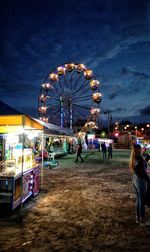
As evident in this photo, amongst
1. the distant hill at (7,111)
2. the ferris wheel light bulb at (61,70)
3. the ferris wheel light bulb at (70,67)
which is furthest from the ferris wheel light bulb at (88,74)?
the distant hill at (7,111)

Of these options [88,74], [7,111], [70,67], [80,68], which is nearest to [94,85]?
[88,74]

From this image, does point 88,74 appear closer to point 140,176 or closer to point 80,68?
point 80,68

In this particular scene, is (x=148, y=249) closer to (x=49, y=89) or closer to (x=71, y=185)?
(x=71, y=185)

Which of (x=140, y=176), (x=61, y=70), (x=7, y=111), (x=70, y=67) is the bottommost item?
(x=140, y=176)

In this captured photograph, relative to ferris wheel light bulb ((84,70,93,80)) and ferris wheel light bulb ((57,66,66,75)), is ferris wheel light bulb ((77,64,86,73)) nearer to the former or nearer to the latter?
ferris wheel light bulb ((84,70,93,80))

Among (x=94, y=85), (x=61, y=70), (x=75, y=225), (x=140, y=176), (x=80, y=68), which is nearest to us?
(x=140, y=176)

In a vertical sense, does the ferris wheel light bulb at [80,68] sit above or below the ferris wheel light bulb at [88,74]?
above

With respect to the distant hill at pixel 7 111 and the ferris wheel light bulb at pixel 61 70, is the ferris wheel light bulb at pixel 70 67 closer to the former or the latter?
the ferris wheel light bulb at pixel 61 70

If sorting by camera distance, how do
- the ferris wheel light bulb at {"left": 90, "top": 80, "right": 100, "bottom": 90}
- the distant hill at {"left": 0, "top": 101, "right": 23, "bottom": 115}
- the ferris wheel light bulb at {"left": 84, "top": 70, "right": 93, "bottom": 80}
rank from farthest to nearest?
the ferris wheel light bulb at {"left": 84, "top": 70, "right": 93, "bottom": 80}
the ferris wheel light bulb at {"left": 90, "top": 80, "right": 100, "bottom": 90}
the distant hill at {"left": 0, "top": 101, "right": 23, "bottom": 115}

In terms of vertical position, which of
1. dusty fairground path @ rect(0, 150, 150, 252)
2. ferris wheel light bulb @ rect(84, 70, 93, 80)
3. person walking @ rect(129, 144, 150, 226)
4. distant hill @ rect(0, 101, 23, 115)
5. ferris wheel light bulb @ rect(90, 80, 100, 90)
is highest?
ferris wheel light bulb @ rect(84, 70, 93, 80)

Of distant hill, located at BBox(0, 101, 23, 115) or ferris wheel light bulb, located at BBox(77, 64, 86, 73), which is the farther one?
ferris wheel light bulb, located at BBox(77, 64, 86, 73)

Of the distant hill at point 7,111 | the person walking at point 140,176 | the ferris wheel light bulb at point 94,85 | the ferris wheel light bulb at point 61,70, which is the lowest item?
the person walking at point 140,176

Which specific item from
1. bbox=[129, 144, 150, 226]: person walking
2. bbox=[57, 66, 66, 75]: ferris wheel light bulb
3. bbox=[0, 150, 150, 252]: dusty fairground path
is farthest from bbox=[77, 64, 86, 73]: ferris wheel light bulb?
bbox=[129, 144, 150, 226]: person walking

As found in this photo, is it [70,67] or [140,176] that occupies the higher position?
[70,67]
